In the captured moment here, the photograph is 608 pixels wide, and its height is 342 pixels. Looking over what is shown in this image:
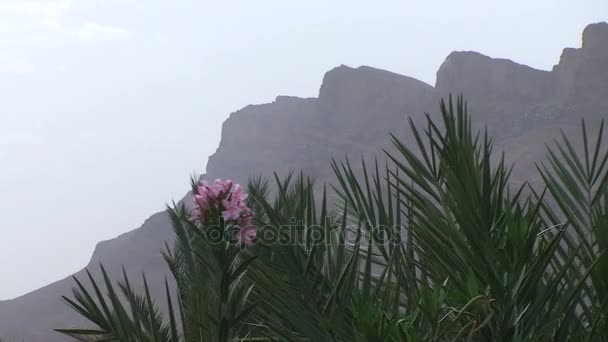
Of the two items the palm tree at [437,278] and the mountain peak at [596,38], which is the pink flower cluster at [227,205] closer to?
the palm tree at [437,278]

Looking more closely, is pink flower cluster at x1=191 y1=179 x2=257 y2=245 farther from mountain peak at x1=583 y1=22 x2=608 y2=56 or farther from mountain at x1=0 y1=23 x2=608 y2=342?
mountain peak at x1=583 y1=22 x2=608 y2=56

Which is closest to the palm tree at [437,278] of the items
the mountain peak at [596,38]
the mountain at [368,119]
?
the mountain at [368,119]

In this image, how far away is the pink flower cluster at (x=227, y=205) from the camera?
8.39 ft

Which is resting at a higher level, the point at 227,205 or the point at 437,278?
the point at 227,205

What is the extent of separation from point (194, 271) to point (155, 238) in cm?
5935

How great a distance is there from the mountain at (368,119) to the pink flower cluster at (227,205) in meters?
43.5

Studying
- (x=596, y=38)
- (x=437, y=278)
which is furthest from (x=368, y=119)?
(x=437, y=278)

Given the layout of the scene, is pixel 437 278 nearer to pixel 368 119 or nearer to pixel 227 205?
pixel 227 205

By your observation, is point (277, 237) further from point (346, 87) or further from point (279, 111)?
point (279, 111)

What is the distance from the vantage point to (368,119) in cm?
6303

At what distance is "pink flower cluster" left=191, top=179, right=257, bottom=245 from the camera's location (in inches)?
101

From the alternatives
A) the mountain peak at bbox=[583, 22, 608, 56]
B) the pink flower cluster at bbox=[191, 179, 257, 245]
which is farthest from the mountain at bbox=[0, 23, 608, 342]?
the pink flower cluster at bbox=[191, 179, 257, 245]

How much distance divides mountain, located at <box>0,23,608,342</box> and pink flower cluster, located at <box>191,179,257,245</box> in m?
43.5

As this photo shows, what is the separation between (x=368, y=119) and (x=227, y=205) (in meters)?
60.8
